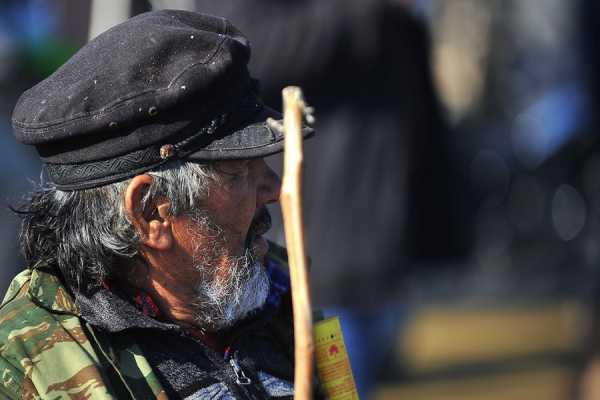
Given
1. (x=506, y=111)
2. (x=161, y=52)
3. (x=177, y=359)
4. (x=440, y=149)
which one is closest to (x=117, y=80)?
(x=161, y=52)

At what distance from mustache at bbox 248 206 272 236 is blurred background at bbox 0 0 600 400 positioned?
56cm

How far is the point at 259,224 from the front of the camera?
2.49 meters

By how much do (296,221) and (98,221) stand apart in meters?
0.70

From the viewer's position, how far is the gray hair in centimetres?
232

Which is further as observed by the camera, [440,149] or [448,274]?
[448,274]

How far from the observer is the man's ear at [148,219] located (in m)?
2.31

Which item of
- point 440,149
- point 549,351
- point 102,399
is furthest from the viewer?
point 549,351

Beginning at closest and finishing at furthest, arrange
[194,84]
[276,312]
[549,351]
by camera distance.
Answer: [194,84]
[276,312]
[549,351]

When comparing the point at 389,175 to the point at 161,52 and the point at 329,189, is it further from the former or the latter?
the point at 161,52

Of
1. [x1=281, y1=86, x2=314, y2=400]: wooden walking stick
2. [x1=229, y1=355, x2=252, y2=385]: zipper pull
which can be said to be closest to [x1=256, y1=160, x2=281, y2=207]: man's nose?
[x1=229, y1=355, x2=252, y2=385]: zipper pull

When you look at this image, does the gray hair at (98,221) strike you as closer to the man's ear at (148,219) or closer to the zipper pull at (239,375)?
the man's ear at (148,219)

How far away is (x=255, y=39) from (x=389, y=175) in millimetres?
813

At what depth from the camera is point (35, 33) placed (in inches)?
211

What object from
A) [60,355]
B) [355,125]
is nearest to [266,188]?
[60,355]
